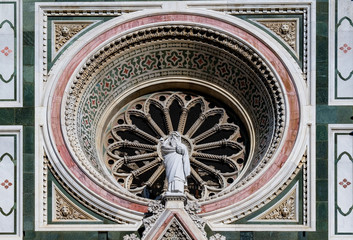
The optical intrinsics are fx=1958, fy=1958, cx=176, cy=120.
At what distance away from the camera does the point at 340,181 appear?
36.4 metres

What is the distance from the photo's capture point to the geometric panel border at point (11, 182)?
36250mm

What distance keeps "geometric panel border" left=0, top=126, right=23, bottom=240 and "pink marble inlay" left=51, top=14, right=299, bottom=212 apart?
0.77 metres

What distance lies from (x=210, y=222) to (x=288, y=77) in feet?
10.8

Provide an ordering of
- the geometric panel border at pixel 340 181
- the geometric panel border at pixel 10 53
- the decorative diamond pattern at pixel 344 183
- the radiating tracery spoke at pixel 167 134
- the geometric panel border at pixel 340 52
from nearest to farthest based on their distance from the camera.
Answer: the geometric panel border at pixel 340 181, the decorative diamond pattern at pixel 344 183, the geometric panel border at pixel 340 52, the geometric panel border at pixel 10 53, the radiating tracery spoke at pixel 167 134

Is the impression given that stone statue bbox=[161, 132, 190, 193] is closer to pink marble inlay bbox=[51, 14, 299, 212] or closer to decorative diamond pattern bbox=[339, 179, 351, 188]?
pink marble inlay bbox=[51, 14, 299, 212]

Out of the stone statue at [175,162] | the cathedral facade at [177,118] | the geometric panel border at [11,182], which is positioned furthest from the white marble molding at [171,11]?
the stone statue at [175,162]

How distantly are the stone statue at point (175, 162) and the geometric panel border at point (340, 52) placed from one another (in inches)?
126

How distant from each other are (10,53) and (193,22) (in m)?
3.54

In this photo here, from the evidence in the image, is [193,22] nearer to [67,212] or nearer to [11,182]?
[67,212]

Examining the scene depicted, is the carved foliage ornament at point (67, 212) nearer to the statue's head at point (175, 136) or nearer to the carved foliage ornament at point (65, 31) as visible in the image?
the statue's head at point (175, 136)

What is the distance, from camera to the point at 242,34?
123 ft

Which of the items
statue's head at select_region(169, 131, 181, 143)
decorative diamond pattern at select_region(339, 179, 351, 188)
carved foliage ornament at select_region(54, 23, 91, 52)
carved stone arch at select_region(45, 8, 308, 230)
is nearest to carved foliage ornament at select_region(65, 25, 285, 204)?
carved stone arch at select_region(45, 8, 308, 230)

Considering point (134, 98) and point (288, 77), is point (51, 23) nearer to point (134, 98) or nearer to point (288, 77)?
point (134, 98)

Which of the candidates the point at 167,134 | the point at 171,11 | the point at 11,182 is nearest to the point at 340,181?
the point at 167,134
